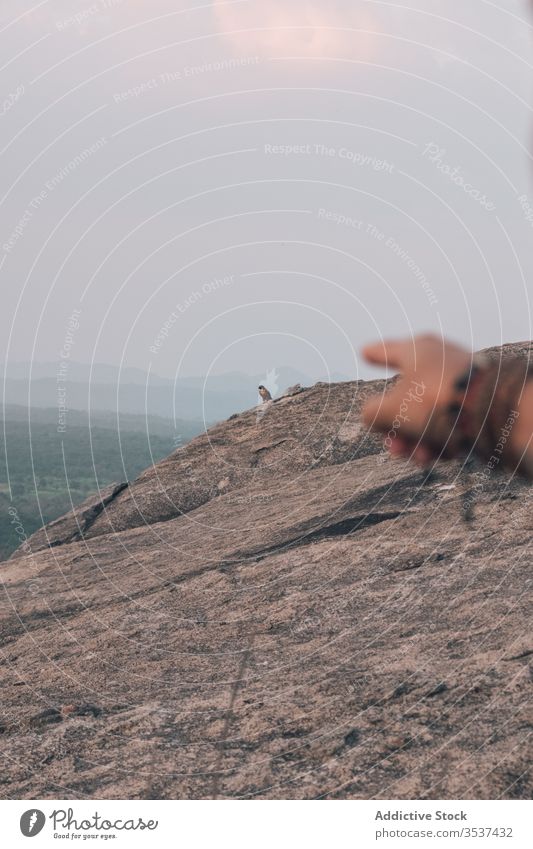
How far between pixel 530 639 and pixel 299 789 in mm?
3012

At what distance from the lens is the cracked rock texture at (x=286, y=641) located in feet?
28.0

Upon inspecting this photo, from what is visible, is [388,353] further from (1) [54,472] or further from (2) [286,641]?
(1) [54,472]

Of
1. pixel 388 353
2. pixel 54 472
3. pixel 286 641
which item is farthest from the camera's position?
pixel 54 472

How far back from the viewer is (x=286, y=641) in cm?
1092

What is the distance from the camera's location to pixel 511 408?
5746mm

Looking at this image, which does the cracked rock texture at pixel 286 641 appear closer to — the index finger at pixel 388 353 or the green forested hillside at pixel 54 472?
the index finger at pixel 388 353

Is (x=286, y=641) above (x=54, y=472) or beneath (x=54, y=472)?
beneath

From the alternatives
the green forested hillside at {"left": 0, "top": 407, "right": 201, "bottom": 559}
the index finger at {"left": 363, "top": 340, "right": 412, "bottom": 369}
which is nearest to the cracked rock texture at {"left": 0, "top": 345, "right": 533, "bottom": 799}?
the index finger at {"left": 363, "top": 340, "right": 412, "bottom": 369}

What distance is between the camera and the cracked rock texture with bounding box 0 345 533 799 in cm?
853

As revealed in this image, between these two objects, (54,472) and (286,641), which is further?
(54,472)

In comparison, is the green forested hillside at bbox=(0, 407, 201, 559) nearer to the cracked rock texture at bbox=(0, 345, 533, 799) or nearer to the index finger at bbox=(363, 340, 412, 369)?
the cracked rock texture at bbox=(0, 345, 533, 799)

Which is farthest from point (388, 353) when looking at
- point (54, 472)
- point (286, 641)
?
point (54, 472)

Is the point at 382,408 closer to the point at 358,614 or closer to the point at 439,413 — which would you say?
the point at 439,413

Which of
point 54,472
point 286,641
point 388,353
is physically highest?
point 388,353
